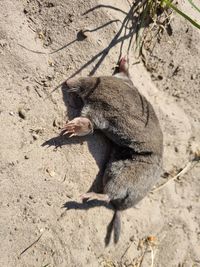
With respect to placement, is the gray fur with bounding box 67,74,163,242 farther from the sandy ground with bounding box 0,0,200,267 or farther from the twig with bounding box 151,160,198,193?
the twig with bounding box 151,160,198,193

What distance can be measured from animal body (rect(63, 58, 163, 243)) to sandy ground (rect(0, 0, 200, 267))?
0.47 ft

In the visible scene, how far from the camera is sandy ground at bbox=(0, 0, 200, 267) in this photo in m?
3.88

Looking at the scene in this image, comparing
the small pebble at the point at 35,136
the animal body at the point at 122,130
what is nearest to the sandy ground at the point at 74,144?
the small pebble at the point at 35,136

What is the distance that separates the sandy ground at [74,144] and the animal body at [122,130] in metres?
0.14

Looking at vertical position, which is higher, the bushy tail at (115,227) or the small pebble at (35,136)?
the small pebble at (35,136)

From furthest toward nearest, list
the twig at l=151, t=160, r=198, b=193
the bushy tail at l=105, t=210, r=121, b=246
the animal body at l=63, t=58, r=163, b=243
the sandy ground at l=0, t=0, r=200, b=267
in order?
the twig at l=151, t=160, r=198, b=193 < the bushy tail at l=105, t=210, r=121, b=246 < the animal body at l=63, t=58, r=163, b=243 < the sandy ground at l=0, t=0, r=200, b=267

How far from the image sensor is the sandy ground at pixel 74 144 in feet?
12.7

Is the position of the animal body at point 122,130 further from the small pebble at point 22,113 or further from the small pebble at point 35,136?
the small pebble at point 22,113

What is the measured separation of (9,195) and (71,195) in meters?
0.57

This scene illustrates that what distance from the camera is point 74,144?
4.20m

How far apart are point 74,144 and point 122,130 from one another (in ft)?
1.48

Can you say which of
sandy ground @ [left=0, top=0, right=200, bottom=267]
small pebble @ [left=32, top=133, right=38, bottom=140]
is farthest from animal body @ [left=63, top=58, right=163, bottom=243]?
small pebble @ [left=32, top=133, right=38, bottom=140]

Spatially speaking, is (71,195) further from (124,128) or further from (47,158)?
(124,128)

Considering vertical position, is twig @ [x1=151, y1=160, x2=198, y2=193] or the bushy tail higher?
twig @ [x1=151, y1=160, x2=198, y2=193]
